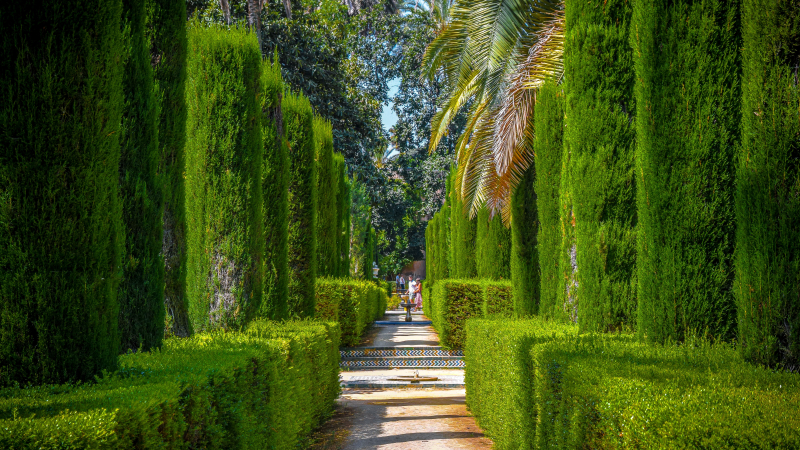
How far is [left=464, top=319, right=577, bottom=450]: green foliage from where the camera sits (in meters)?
5.52

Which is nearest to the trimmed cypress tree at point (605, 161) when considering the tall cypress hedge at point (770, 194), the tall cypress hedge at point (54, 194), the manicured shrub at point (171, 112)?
the tall cypress hedge at point (770, 194)

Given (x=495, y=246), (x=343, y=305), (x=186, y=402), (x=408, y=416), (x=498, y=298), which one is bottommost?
(x=408, y=416)

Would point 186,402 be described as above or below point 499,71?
below

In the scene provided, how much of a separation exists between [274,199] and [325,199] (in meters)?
6.68

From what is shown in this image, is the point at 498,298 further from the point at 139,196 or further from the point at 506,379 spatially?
the point at 139,196

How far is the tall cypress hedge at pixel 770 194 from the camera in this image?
407 centimetres

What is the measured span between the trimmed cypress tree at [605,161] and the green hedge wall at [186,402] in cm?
324

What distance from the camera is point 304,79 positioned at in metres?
22.1

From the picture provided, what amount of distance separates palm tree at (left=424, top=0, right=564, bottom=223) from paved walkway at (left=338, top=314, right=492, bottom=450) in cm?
415

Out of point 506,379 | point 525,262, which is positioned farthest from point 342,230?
point 506,379

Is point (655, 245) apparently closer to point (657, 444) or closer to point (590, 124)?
point (590, 124)

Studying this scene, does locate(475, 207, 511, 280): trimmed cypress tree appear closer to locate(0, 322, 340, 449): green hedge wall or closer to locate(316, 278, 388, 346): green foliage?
locate(316, 278, 388, 346): green foliage

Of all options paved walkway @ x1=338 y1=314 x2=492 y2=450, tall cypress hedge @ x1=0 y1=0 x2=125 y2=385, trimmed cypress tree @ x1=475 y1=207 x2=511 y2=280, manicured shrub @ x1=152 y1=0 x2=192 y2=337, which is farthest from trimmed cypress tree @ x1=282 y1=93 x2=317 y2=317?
tall cypress hedge @ x1=0 y1=0 x2=125 y2=385

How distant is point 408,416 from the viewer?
9602 mm
